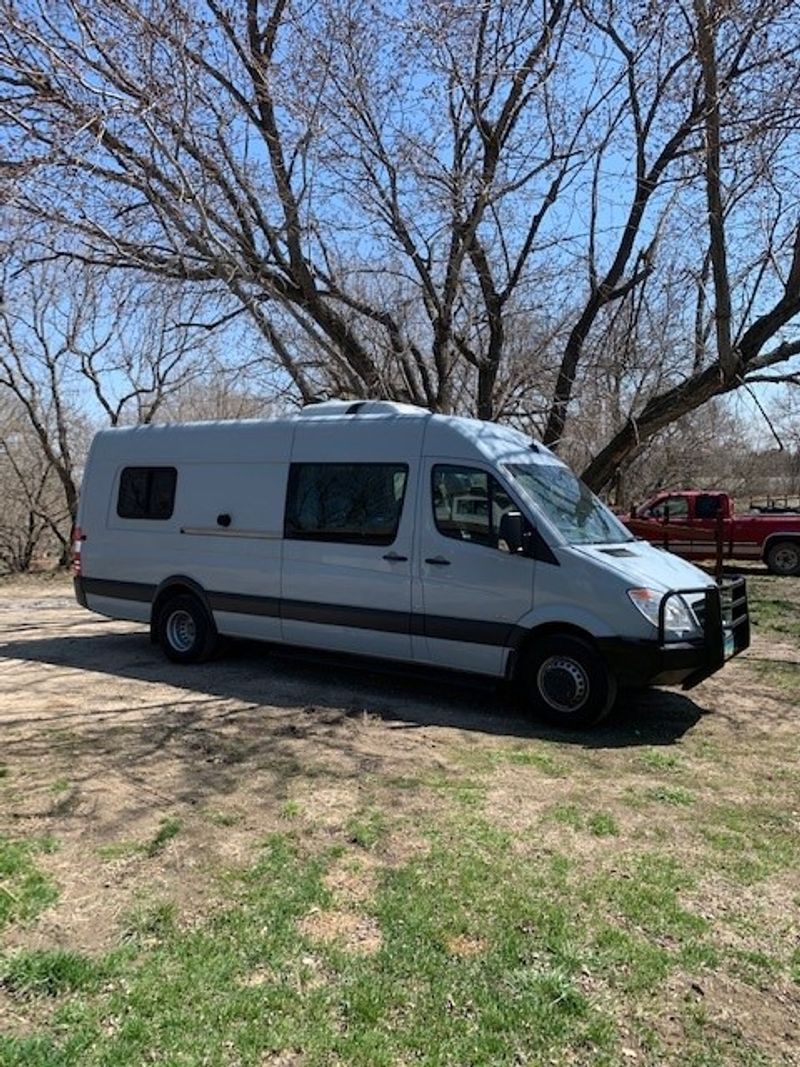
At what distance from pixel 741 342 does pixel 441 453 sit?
5.31 m

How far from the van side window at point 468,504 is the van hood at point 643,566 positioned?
0.65 metres

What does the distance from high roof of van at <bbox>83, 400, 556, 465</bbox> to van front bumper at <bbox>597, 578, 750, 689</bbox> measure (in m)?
1.82

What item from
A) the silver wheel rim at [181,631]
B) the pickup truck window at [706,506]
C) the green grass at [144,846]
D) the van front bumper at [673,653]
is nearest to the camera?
the green grass at [144,846]

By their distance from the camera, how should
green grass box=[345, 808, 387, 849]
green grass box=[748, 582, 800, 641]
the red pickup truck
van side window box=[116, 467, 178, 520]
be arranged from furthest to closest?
the red pickup truck
green grass box=[748, 582, 800, 641]
van side window box=[116, 467, 178, 520]
green grass box=[345, 808, 387, 849]

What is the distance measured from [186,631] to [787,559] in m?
14.3

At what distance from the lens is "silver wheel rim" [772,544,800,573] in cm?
1830

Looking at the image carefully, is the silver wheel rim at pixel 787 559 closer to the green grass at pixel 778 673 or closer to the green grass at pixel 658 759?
the green grass at pixel 778 673

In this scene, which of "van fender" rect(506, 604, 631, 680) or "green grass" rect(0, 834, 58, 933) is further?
"van fender" rect(506, 604, 631, 680)

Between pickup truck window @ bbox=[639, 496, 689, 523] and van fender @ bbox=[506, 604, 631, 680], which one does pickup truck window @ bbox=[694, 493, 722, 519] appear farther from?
van fender @ bbox=[506, 604, 631, 680]

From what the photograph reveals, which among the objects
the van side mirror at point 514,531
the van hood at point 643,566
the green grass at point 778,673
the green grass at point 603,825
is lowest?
the green grass at point 603,825

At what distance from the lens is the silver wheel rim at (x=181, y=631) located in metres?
8.70

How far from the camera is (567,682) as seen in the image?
6449mm

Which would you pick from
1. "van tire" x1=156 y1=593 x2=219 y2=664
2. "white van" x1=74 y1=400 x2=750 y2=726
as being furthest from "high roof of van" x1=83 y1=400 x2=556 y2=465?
"van tire" x1=156 y1=593 x2=219 y2=664

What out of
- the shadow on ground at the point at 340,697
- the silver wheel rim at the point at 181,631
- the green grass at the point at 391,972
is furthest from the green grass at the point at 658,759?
the silver wheel rim at the point at 181,631
